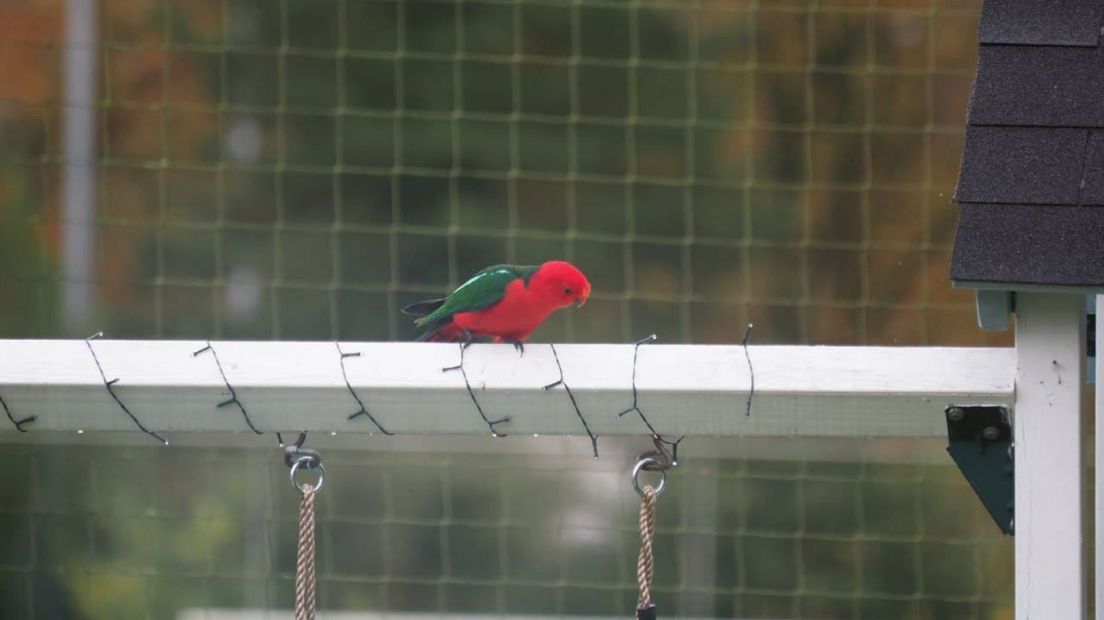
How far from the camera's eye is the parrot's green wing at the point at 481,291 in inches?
49.9

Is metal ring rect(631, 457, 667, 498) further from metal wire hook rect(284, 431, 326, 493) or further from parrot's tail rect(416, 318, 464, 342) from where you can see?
parrot's tail rect(416, 318, 464, 342)

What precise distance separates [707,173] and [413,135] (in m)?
0.66

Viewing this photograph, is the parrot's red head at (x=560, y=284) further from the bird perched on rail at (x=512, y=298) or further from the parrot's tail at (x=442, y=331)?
the parrot's tail at (x=442, y=331)

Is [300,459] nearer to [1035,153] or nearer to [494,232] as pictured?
[1035,153]

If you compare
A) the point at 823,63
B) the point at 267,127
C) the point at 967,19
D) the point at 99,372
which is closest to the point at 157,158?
the point at 267,127

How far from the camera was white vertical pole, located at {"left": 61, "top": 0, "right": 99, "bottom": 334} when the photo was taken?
9.68 feet

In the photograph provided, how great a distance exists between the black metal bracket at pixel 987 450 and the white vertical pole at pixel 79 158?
7.81ft

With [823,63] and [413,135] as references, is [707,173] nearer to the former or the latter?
[823,63]

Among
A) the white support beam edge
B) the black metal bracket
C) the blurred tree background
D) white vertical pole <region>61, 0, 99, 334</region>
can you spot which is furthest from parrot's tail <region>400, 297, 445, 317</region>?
white vertical pole <region>61, 0, 99, 334</region>

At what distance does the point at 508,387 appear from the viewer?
88 centimetres

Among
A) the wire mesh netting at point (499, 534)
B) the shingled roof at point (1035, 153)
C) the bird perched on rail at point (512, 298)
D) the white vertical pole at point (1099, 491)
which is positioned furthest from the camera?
the wire mesh netting at point (499, 534)

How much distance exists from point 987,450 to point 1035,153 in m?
0.17

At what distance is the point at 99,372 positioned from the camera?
902mm

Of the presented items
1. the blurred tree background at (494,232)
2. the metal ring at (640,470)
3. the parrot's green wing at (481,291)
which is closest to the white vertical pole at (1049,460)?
the metal ring at (640,470)
